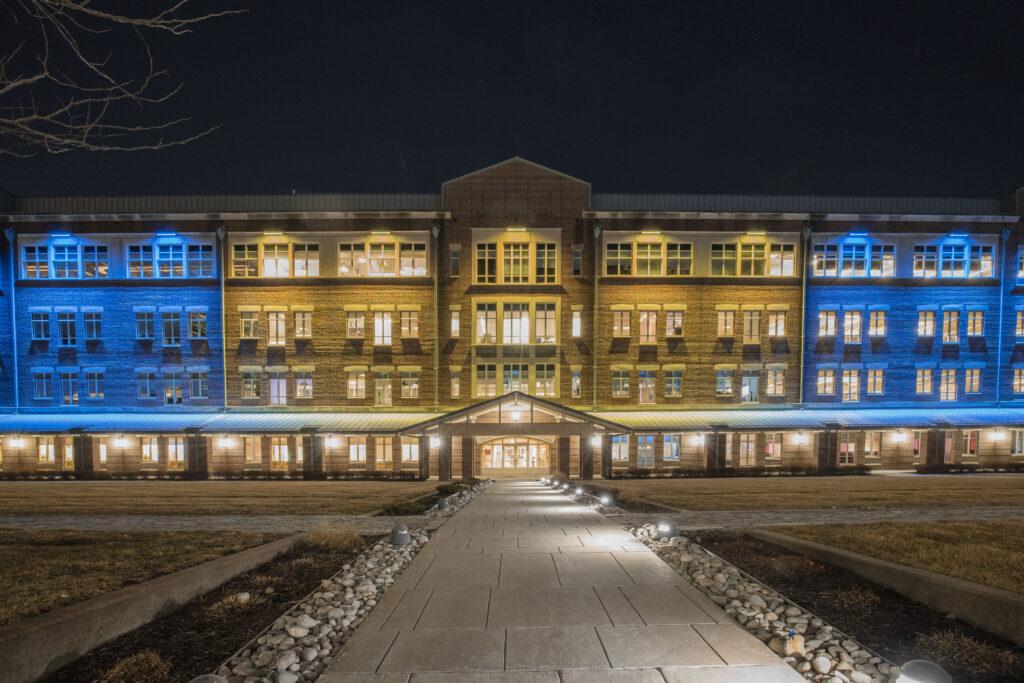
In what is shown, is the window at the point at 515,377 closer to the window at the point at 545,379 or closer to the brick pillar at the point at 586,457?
the window at the point at 545,379

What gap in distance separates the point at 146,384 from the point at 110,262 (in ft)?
25.2

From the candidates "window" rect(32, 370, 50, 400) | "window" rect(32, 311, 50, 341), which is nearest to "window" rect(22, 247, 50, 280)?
"window" rect(32, 311, 50, 341)

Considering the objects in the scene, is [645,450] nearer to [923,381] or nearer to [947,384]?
[923,381]

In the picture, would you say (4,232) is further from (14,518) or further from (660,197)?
(660,197)

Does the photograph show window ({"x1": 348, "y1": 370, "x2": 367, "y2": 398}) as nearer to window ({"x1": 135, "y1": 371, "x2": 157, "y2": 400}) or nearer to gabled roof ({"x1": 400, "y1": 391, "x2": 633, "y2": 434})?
gabled roof ({"x1": 400, "y1": 391, "x2": 633, "y2": 434})

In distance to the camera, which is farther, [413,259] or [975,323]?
[975,323]

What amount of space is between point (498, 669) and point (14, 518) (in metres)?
16.3

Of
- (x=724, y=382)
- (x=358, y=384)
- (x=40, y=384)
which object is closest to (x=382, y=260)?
(x=358, y=384)

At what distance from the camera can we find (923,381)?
1188 inches

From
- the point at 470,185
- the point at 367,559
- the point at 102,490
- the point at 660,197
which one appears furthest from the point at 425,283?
the point at 367,559

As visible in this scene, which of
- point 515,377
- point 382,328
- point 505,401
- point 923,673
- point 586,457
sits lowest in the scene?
point 586,457

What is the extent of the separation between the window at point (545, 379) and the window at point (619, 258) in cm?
689

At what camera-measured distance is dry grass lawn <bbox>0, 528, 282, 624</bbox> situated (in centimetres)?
595

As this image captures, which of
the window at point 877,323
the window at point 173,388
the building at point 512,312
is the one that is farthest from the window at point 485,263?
the window at point 877,323
